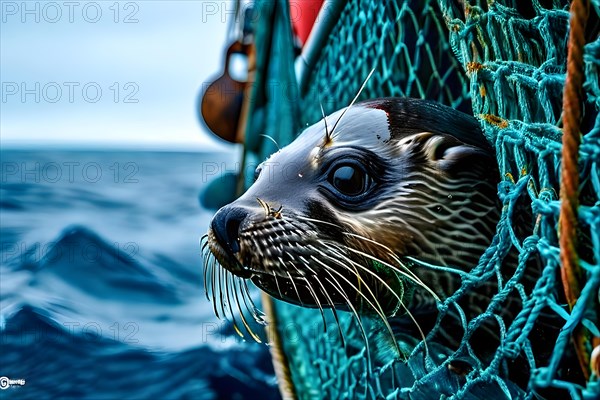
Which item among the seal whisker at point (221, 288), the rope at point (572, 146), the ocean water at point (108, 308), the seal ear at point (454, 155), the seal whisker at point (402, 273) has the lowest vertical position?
the ocean water at point (108, 308)

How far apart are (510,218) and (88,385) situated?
1.94 metres

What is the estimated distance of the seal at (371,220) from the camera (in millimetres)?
1309

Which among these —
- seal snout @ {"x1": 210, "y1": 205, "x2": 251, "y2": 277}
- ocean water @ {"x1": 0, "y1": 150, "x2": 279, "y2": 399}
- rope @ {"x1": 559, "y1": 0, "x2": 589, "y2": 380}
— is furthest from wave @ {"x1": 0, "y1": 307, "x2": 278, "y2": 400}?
rope @ {"x1": 559, "y1": 0, "x2": 589, "y2": 380}

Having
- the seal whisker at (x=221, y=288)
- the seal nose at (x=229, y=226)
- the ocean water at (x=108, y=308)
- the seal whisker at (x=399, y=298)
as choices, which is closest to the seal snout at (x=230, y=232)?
the seal nose at (x=229, y=226)

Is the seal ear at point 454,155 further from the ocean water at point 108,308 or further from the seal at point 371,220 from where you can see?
the ocean water at point 108,308

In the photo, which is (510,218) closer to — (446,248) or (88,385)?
(446,248)

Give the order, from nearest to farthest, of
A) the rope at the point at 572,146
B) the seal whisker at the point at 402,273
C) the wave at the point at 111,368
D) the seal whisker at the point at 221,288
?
the rope at the point at 572,146
the seal whisker at the point at 402,273
the seal whisker at the point at 221,288
the wave at the point at 111,368

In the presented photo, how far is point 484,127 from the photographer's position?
1.32 meters

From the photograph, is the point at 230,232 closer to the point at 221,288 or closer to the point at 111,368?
the point at 221,288

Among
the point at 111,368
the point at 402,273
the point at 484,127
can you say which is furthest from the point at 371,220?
the point at 111,368

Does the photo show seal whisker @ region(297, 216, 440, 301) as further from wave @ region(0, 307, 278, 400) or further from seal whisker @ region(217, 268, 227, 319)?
wave @ region(0, 307, 278, 400)

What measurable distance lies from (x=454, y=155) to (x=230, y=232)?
404 millimetres

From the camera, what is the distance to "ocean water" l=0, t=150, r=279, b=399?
107 inches

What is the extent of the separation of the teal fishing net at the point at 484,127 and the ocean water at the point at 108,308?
→ 1.53 feet
